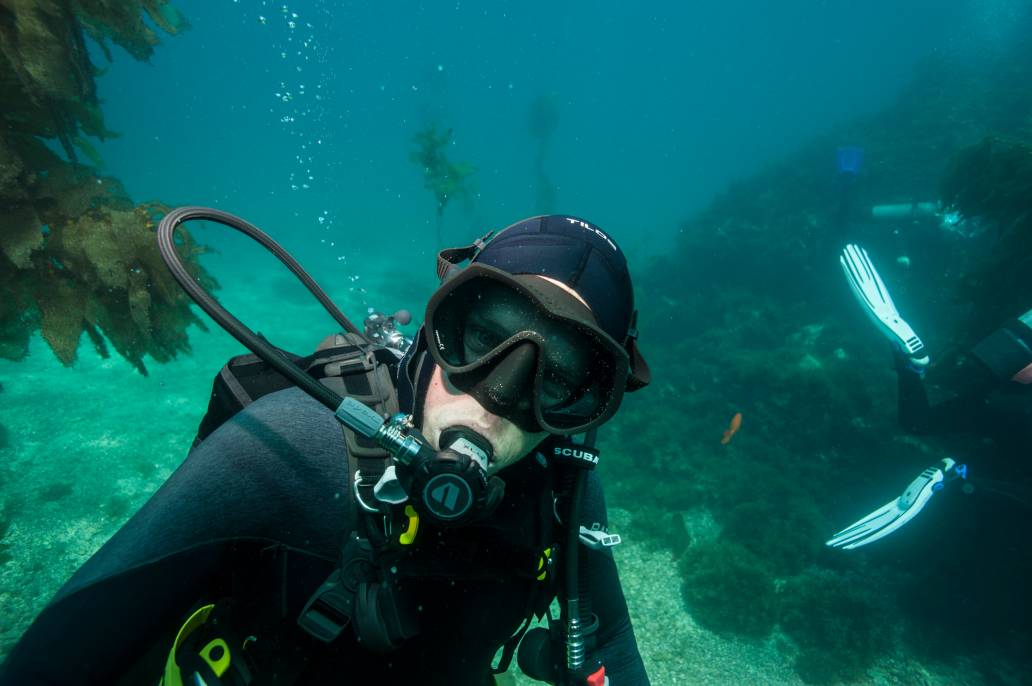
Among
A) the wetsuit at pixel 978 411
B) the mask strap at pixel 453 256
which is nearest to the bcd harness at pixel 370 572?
the mask strap at pixel 453 256

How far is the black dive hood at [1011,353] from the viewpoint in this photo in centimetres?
760

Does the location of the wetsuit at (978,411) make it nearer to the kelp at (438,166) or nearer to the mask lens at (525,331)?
the mask lens at (525,331)

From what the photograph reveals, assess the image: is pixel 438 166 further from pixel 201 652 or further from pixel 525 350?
pixel 201 652

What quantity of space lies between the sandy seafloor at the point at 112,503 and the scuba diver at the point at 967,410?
2.25 m

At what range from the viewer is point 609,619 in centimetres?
268

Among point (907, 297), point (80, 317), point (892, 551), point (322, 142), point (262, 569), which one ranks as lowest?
point (322, 142)

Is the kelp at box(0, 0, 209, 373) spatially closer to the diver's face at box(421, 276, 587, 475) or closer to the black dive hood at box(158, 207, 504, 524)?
the black dive hood at box(158, 207, 504, 524)

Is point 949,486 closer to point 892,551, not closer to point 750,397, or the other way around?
point 892,551

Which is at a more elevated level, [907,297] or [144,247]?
[144,247]

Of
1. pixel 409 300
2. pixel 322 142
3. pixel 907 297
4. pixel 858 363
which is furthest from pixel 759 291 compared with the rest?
pixel 322 142

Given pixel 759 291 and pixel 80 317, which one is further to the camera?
pixel 759 291

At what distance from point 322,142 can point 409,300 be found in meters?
167

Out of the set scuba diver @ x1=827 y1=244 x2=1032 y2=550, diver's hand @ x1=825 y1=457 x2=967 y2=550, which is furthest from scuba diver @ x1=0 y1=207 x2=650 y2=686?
scuba diver @ x1=827 y1=244 x2=1032 y2=550

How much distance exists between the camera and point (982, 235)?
15703mm
